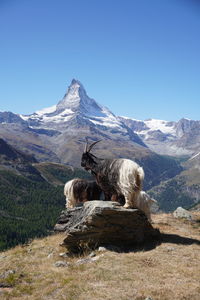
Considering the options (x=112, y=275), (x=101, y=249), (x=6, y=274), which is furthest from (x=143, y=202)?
(x=6, y=274)

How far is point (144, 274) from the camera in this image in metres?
11.4

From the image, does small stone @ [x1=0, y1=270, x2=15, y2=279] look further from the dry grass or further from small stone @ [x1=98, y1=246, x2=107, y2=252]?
small stone @ [x1=98, y1=246, x2=107, y2=252]

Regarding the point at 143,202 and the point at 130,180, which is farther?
the point at 143,202

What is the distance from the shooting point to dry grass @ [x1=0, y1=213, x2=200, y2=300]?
990cm

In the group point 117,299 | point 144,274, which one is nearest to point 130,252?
point 144,274

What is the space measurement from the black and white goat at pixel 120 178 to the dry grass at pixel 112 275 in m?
3.07

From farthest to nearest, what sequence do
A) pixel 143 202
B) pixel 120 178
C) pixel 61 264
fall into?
pixel 143 202
pixel 120 178
pixel 61 264

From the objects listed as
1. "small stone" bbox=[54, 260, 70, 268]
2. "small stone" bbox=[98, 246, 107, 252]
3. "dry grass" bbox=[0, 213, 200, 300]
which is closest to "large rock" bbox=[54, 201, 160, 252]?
"small stone" bbox=[98, 246, 107, 252]

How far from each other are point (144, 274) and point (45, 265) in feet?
15.2

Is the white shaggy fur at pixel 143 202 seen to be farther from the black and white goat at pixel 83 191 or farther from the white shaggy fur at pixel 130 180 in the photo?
the black and white goat at pixel 83 191

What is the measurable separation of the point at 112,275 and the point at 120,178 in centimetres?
592

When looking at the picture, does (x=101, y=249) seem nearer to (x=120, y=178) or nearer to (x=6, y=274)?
(x=120, y=178)

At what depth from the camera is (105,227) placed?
591 inches

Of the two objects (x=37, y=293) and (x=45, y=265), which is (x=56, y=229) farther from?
(x=37, y=293)
